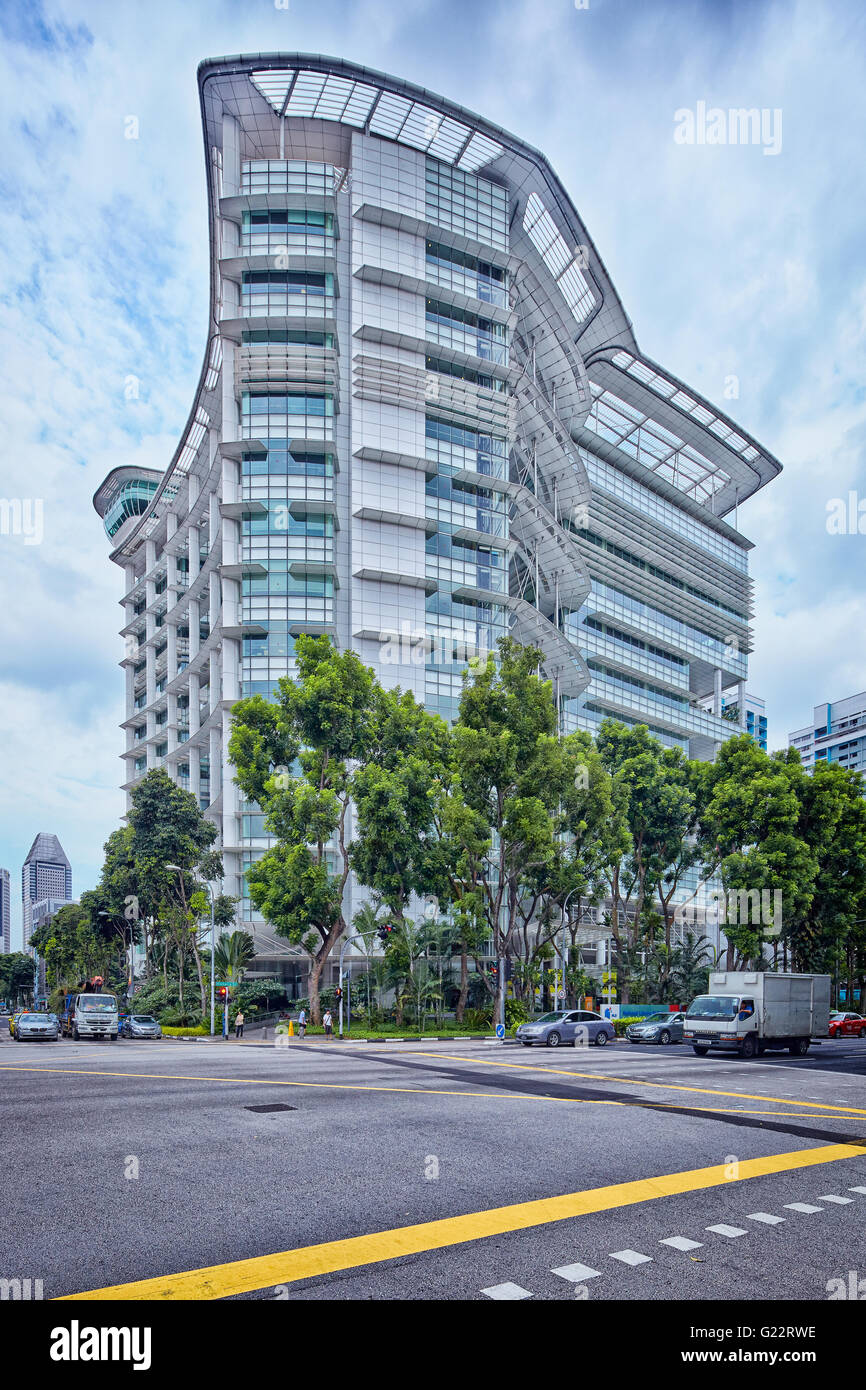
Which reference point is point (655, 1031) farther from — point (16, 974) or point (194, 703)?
point (16, 974)

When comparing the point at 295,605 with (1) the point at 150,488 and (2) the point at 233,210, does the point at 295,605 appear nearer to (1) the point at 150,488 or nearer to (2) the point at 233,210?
(2) the point at 233,210

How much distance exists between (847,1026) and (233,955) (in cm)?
3031

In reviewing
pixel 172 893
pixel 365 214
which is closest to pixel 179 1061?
pixel 172 893

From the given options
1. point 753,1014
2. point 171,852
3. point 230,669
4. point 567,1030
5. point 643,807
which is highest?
point 230,669

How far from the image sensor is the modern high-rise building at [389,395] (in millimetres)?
59812

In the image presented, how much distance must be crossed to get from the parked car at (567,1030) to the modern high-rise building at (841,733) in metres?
146

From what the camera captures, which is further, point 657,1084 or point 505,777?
point 505,777

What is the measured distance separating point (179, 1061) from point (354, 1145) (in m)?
14.2

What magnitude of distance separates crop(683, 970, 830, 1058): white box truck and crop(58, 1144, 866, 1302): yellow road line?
19.3 m

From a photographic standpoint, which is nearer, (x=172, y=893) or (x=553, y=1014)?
(x=553, y=1014)

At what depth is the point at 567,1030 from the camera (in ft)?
A: 109

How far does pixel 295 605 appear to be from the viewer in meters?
58.8

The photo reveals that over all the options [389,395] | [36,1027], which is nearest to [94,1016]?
[36,1027]
